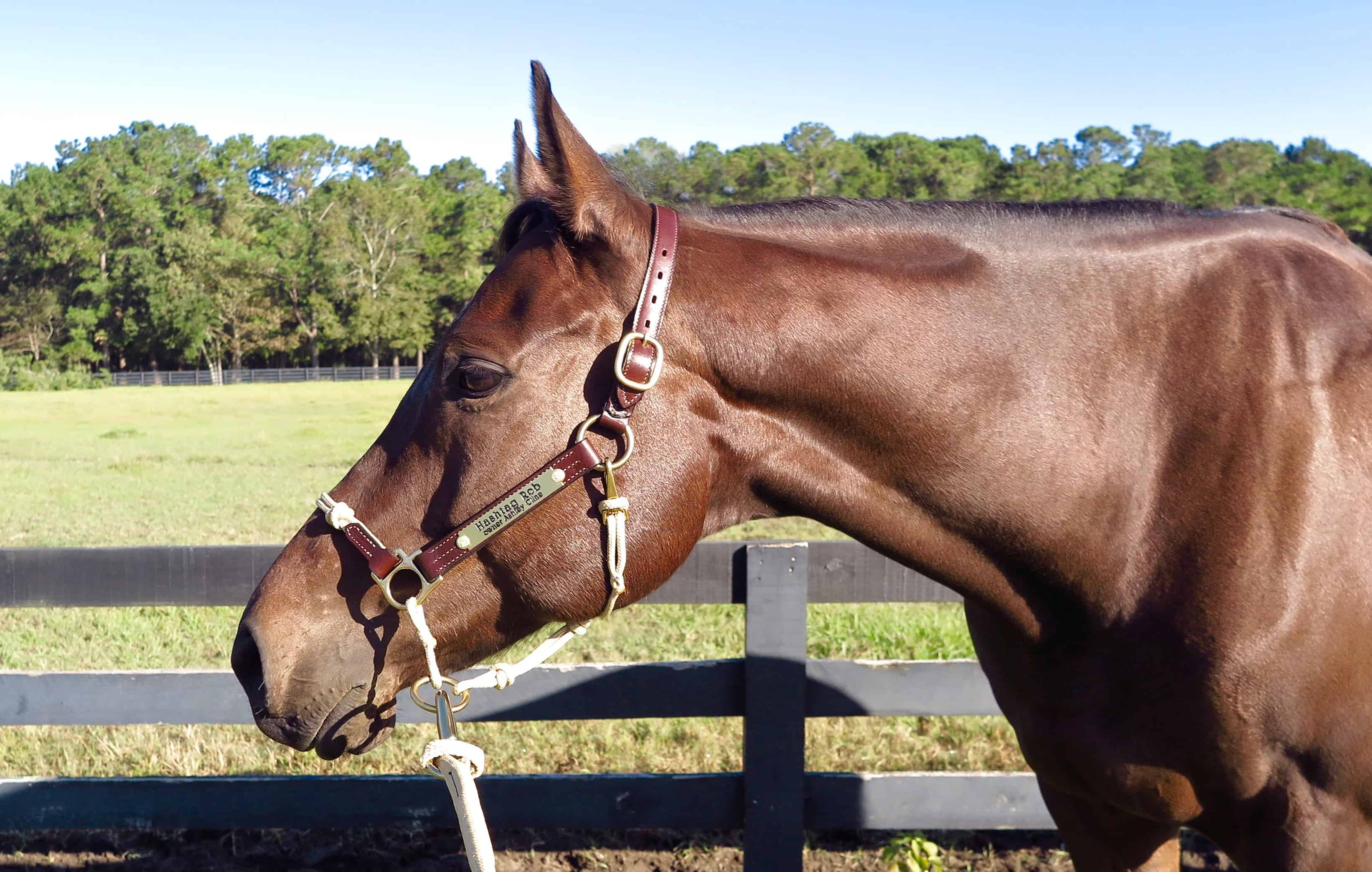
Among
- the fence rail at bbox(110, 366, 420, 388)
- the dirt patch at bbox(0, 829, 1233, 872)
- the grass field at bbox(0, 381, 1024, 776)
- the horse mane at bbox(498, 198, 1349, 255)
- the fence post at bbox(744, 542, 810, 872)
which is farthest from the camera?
the fence rail at bbox(110, 366, 420, 388)

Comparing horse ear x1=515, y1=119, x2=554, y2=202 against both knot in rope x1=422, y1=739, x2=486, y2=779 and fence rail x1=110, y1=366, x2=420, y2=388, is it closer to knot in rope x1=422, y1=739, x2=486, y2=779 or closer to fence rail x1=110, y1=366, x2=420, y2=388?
knot in rope x1=422, y1=739, x2=486, y2=779

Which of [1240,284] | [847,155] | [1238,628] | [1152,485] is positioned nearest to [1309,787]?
[1238,628]

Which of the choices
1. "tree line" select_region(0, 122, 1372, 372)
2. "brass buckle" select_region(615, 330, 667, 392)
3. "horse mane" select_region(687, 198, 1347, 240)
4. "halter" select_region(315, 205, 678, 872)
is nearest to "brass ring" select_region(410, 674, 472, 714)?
"halter" select_region(315, 205, 678, 872)

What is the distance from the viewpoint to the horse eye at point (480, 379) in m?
1.83

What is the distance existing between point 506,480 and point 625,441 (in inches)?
9.0

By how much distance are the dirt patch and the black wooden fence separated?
10.5 inches

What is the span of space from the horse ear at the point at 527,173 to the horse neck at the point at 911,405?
295 mm

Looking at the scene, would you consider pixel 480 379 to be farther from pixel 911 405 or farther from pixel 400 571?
pixel 911 405

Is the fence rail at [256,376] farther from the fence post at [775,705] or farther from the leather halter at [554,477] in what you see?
the leather halter at [554,477]

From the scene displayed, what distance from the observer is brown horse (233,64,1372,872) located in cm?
186

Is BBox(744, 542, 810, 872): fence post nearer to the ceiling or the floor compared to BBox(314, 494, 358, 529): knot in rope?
nearer to the floor

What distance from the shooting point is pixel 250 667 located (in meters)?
1.89

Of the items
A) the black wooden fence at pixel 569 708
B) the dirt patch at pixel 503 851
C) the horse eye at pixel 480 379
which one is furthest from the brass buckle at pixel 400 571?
the dirt patch at pixel 503 851

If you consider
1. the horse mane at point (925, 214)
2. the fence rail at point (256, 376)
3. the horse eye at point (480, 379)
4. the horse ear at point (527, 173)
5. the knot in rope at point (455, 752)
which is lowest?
the fence rail at point (256, 376)
